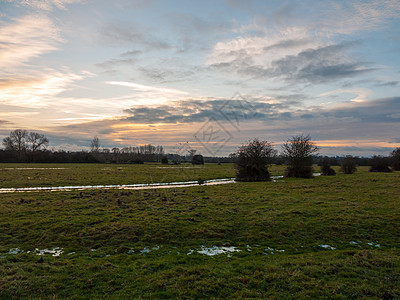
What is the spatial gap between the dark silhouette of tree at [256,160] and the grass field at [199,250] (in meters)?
19.2

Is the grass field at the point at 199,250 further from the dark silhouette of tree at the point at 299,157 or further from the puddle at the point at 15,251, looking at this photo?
the dark silhouette of tree at the point at 299,157

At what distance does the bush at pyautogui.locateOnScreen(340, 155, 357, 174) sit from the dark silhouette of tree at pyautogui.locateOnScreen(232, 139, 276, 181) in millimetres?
25408

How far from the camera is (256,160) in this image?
34844mm

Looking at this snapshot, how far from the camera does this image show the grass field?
596 centimetres

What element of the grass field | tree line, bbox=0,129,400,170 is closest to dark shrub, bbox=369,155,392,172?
tree line, bbox=0,129,400,170

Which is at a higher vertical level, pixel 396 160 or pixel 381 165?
pixel 396 160

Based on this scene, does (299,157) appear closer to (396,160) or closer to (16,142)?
(396,160)

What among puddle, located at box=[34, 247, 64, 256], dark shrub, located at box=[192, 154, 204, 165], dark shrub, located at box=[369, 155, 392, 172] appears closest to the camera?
puddle, located at box=[34, 247, 64, 256]

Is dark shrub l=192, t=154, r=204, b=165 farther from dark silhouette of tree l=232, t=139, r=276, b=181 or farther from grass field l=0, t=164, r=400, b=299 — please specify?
grass field l=0, t=164, r=400, b=299

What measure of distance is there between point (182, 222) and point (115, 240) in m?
3.29

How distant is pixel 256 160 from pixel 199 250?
1089 inches

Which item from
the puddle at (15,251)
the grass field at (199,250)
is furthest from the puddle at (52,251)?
the puddle at (15,251)

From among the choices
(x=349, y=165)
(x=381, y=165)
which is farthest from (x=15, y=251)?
(x=381, y=165)

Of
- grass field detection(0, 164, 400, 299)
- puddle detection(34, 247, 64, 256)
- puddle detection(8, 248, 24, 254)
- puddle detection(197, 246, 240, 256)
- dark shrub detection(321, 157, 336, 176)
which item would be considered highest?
dark shrub detection(321, 157, 336, 176)
